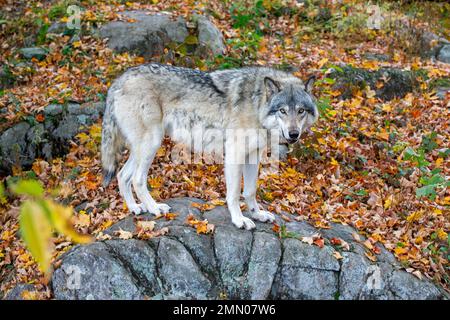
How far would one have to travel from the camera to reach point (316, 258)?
6.28 meters

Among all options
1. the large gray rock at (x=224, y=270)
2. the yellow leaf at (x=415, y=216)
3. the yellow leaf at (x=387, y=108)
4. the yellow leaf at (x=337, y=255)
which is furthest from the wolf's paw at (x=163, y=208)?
the yellow leaf at (x=387, y=108)

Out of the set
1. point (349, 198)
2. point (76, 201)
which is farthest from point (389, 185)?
point (76, 201)

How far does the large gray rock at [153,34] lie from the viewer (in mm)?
11656

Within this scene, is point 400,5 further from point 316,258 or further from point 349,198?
point 316,258

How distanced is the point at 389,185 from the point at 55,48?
307 inches

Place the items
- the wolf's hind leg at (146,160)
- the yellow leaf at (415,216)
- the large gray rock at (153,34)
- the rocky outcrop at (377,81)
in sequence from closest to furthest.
A: the wolf's hind leg at (146,160) < the yellow leaf at (415,216) < the rocky outcrop at (377,81) < the large gray rock at (153,34)

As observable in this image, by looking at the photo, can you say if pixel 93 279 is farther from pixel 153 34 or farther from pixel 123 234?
pixel 153 34

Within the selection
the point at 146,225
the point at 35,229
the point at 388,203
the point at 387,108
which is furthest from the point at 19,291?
the point at 387,108

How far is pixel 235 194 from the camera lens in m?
6.45

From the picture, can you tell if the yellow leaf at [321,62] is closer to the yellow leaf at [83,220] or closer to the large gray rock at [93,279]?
the yellow leaf at [83,220]

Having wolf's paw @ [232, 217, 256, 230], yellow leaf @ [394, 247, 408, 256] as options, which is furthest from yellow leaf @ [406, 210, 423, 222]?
wolf's paw @ [232, 217, 256, 230]

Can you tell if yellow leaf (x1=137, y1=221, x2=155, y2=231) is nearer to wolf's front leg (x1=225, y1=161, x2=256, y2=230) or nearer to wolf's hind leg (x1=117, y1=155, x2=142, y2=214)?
wolf's hind leg (x1=117, y1=155, x2=142, y2=214)

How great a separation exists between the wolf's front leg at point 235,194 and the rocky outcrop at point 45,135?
4.02 meters

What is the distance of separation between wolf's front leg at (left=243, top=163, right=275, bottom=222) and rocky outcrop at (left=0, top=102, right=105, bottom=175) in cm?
395
